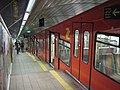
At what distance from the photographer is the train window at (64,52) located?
29.2 ft

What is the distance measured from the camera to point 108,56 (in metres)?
5.29

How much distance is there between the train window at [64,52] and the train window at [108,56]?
3236 mm

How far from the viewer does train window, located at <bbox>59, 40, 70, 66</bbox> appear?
8905mm

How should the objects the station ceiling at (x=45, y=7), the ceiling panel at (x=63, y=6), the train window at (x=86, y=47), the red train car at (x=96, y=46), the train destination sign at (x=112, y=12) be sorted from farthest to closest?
the train window at (x=86, y=47) < the ceiling panel at (x=63, y=6) < the red train car at (x=96, y=46) < the train destination sign at (x=112, y=12) < the station ceiling at (x=45, y=7)

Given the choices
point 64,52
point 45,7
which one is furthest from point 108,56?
point 64,52

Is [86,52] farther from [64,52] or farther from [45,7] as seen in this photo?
[64,52]

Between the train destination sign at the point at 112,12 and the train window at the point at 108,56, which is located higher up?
the train destination sign at the point at 112,12

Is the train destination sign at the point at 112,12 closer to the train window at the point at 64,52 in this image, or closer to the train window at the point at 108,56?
the train window at the point at 108,56

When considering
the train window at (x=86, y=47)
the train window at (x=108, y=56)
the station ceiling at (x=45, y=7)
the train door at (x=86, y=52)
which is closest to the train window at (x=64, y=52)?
the train door at (x=86, y=52)

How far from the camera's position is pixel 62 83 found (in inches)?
288

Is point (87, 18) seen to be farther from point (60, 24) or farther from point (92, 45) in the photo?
point (60, 24)

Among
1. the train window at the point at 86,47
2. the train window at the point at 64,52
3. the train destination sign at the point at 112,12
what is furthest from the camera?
the train window at the point at 64,52

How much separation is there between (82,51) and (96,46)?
125 centimetres

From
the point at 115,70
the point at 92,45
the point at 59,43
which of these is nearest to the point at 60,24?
the point at 59,43
